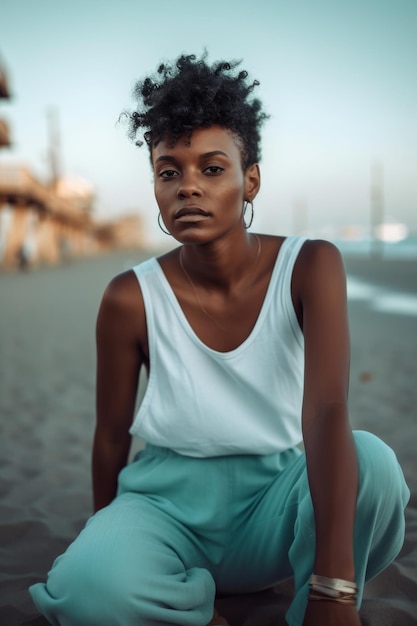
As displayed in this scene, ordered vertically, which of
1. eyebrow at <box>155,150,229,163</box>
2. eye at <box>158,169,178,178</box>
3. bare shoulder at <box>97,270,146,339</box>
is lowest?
bare shoulder at <box>97,270,146,339</box>

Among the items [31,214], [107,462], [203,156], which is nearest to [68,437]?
[107,462]

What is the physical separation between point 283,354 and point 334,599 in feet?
2.12

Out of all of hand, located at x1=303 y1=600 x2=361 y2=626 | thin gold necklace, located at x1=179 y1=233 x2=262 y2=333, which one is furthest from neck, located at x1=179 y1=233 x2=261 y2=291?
hand, located at x1=303 y1=600 x2=361 y2=626

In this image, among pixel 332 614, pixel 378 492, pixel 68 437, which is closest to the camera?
pixel 332 614

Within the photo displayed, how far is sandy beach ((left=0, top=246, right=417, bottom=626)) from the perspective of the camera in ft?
6.27

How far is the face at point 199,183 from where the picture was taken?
66.2 inches

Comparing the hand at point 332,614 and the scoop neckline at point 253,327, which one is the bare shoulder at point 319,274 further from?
the hand at point 332,614

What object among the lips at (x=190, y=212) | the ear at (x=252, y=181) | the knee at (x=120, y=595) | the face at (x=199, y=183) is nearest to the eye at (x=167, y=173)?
the face at (x=199, y=183)

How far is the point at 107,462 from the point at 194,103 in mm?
1132

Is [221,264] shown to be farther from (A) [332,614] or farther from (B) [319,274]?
(A) [332,614]

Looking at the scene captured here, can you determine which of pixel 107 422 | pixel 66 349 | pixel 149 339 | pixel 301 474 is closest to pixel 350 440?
pixel 301 474

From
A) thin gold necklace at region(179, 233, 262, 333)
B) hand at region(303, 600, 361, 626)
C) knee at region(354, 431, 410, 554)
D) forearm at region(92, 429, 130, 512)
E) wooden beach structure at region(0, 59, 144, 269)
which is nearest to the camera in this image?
hand at region(303, 600, 361, 626)

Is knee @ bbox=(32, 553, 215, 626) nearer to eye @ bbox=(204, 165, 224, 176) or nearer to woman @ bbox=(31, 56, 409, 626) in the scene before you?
woman @ bbox=(31, 56, 409, 626)

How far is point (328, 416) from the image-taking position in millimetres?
1537
